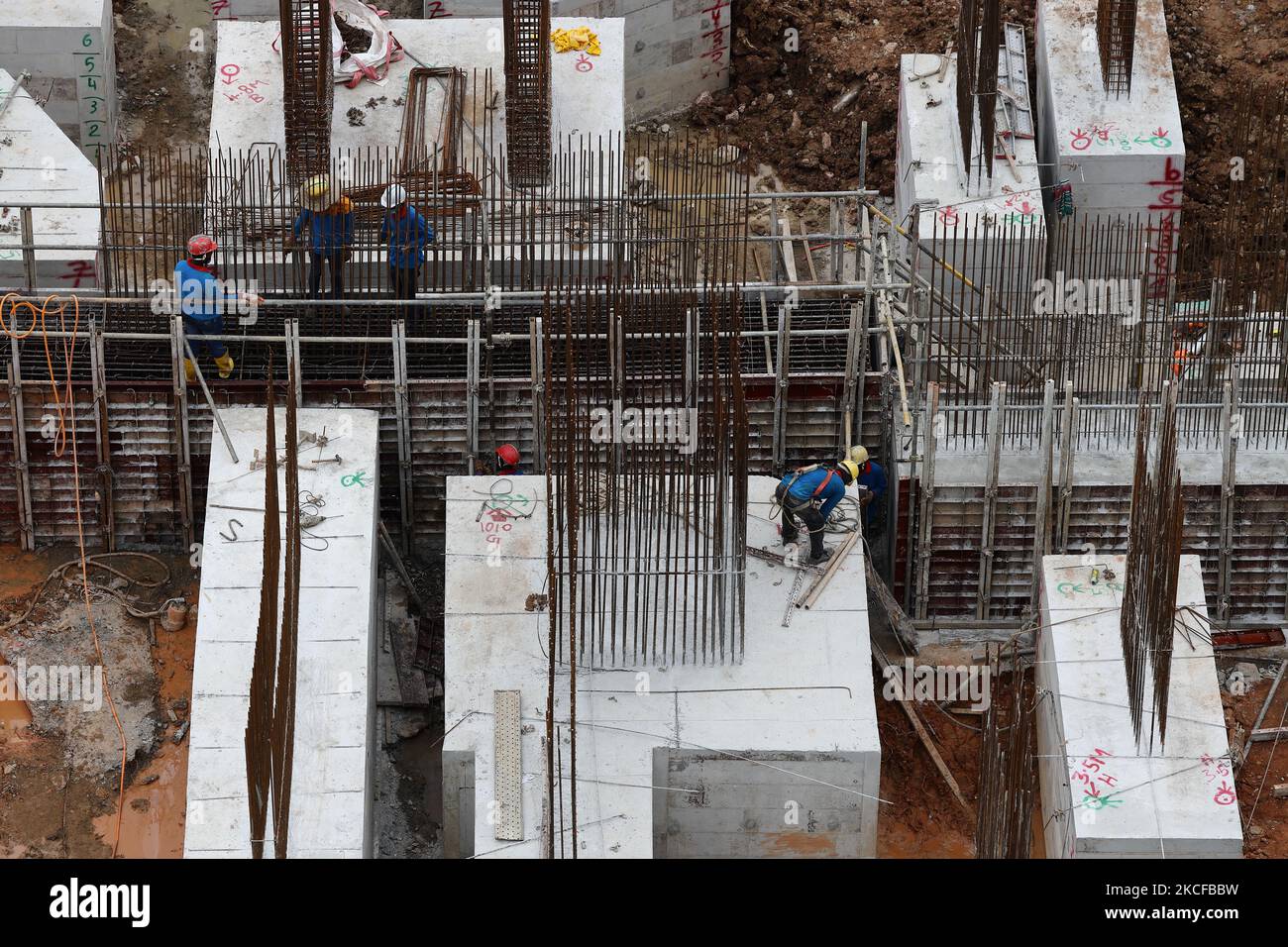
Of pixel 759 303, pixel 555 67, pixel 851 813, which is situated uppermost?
pixel 555 67

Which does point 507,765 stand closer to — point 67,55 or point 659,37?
point 67,55

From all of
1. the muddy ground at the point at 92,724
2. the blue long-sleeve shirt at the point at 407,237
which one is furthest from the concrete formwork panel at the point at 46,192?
the muddy ground at the point at 92,724

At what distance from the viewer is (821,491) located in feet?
87.6

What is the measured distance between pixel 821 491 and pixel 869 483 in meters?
2.17

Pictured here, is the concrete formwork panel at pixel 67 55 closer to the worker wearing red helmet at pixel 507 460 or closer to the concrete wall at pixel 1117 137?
the worker wearing red helmet at pixel 507 460

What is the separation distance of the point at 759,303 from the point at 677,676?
601 cm

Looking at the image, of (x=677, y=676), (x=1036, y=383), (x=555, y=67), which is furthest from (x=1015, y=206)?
(x=677, y=676)

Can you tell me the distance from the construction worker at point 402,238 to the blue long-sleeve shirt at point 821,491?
5442 millimetres

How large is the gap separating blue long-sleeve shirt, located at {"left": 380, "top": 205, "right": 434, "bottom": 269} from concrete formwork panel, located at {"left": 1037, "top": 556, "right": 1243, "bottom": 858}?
7875mm

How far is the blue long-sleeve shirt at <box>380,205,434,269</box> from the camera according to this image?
2920cm

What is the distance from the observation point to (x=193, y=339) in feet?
93.7

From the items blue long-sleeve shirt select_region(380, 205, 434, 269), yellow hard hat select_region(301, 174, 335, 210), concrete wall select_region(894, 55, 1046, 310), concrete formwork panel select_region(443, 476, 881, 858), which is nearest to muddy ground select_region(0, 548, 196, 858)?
concrete formwork panel select_region(443, 476, 881, 858)

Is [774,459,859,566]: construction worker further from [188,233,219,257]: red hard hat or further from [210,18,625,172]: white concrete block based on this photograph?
[210,18,625,172]: white concrete block

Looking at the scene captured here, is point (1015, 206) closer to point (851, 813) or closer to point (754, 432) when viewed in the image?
point (754, 432)
